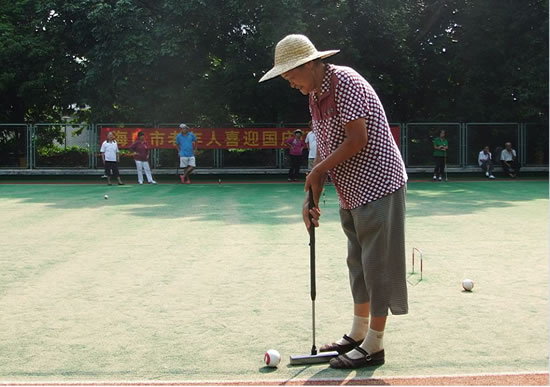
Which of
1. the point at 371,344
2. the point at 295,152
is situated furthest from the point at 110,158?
the point at 371,344

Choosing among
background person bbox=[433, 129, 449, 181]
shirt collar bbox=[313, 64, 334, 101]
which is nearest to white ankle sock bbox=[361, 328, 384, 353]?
shirt collar bbox=[313, 64, 334, 101]

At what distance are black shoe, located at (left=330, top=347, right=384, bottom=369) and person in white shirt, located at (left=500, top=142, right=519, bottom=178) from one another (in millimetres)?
23988

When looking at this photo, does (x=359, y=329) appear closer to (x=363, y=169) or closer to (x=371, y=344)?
(x=371, y=344)

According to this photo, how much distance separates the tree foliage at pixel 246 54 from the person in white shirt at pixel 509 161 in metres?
2.12

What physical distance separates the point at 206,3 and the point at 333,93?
22.8 metres

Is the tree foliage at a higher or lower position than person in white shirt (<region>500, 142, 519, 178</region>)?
higher

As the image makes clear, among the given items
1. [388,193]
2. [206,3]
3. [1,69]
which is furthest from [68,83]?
[388,193]

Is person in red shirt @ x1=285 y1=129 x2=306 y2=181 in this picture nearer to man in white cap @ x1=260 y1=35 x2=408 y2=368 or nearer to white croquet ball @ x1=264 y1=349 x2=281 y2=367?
man in white cap @ x1=260 y1=35 x2=408 y2=368

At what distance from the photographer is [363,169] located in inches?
181

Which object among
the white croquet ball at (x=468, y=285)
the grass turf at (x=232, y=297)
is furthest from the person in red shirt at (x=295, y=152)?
the white croquet ball at (x=468, y=285)

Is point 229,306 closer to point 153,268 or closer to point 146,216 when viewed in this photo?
point 153,268

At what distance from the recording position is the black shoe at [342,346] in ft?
16.2

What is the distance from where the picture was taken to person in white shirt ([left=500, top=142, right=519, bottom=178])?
89.8 ft

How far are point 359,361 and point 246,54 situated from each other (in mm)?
24202
